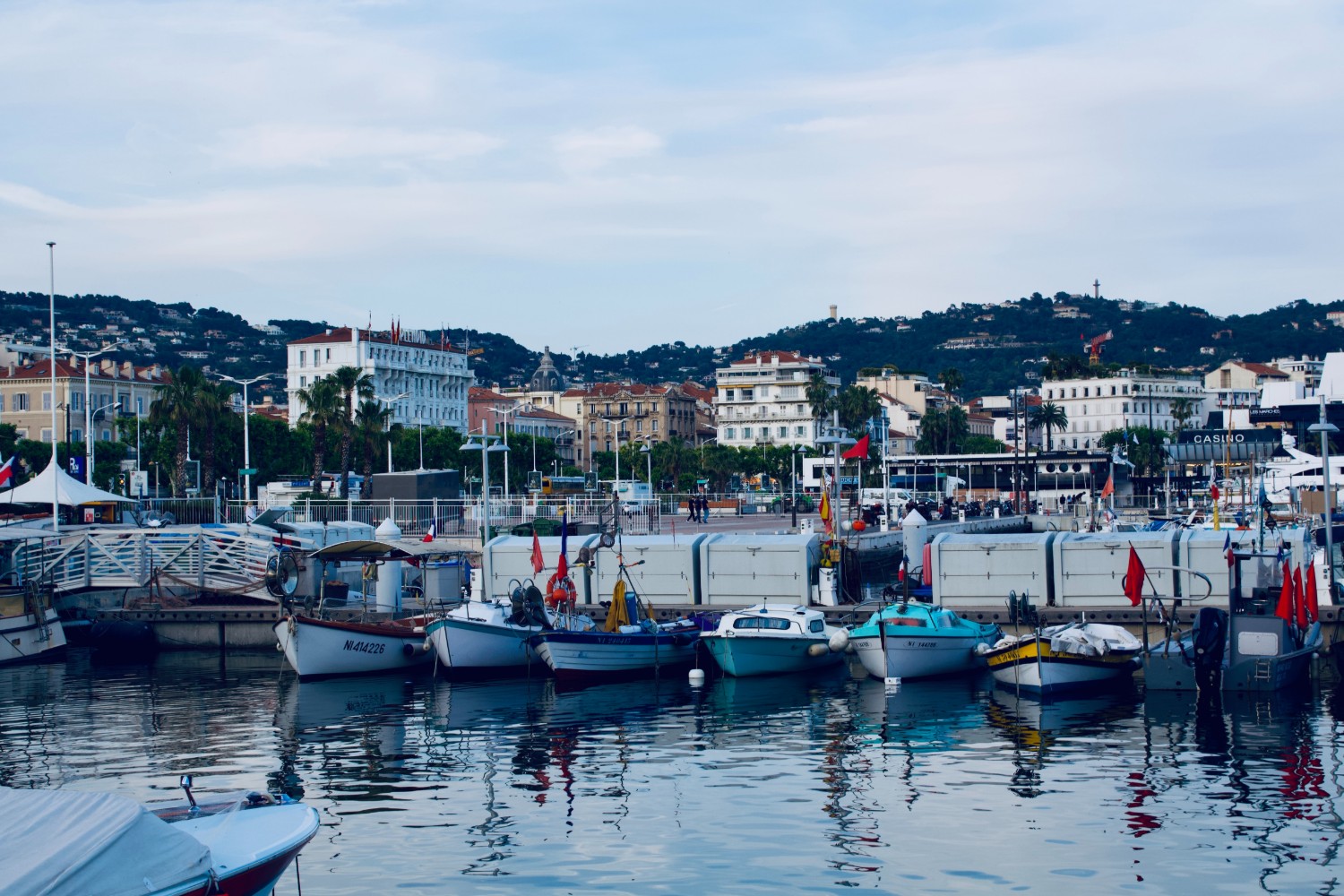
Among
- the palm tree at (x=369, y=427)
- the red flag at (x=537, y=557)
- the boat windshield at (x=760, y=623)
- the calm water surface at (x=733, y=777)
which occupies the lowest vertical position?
the calm water surface at (x=733, y=777)

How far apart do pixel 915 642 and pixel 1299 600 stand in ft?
28.8

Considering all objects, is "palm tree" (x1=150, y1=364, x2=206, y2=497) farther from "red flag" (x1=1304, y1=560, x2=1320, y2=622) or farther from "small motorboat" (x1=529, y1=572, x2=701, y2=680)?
"red flag" (x1=1304, y1=560, x2=1320, y2=622)

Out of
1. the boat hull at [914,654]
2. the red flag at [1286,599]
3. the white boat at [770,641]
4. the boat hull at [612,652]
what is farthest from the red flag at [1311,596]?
the boat hull at [612,652]

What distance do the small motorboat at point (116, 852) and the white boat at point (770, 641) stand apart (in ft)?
72.1

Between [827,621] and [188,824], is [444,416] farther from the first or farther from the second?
[188,824]

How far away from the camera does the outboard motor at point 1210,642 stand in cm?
3347

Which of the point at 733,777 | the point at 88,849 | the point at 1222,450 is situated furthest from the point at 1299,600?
the point at 1222,450

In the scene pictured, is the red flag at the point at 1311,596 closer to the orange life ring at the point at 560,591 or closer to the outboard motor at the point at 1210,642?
the outboard motor at the point at 1210,642

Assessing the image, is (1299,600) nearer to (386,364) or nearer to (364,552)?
(364,552)

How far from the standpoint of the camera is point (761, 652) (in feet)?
122

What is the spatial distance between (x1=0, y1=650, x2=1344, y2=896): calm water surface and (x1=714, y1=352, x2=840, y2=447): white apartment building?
507 feet

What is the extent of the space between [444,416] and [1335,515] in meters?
150

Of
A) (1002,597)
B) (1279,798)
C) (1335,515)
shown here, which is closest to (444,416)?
(1335,515)

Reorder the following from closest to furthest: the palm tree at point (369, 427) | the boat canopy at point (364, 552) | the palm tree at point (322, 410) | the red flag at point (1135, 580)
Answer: the red flag at point (1135, 580) → the boat canopy at point (364, 552) → the palm tree at point (322, 410) → the palm tree at point (369, 427)
